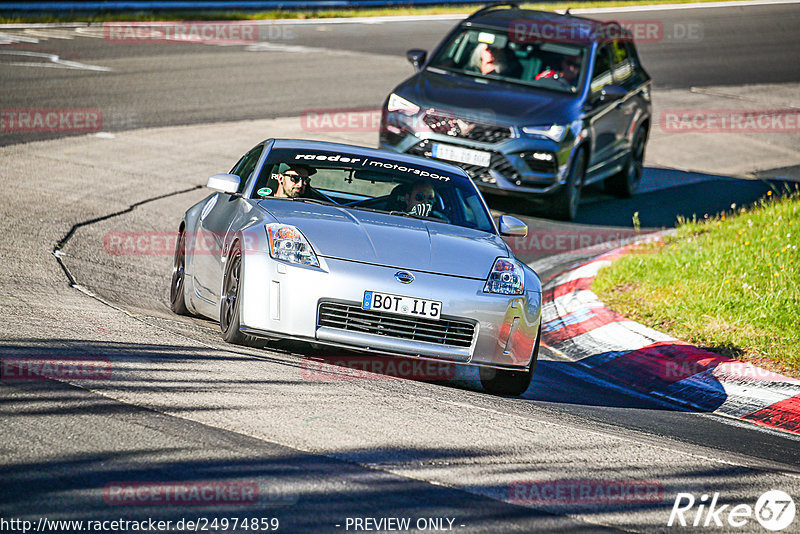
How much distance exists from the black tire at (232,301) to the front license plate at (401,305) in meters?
0.79

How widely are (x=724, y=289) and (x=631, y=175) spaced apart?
547cm

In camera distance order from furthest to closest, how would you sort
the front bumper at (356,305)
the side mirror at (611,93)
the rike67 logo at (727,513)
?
the side mirror at (611,93) < the front bumper at (356,305) < the rike67 logo at (727,513)

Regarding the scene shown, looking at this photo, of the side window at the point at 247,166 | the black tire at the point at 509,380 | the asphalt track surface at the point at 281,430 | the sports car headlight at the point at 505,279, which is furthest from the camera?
the side window at the point at 247,166

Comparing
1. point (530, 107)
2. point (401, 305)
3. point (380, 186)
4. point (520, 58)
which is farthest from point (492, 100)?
point (401, 305)

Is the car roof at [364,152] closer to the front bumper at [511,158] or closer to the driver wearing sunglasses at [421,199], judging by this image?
the driver wearing sunglasses at [421,199]

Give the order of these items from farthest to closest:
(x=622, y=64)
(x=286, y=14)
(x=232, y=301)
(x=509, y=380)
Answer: (x=286, y=14) < (x=622, y=64) < (x=509, y=380) < (x=232, y=301)

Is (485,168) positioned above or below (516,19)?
below

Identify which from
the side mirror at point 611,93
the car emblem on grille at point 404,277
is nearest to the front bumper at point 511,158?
the side mirror at point 611,93

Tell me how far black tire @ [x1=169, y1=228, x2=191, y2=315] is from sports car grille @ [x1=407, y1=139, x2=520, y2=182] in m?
4.54

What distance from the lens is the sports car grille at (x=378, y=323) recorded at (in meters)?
6.36

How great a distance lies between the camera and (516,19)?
14.0m

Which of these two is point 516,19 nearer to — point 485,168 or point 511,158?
point 511,158

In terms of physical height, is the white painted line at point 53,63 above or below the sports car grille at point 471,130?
below

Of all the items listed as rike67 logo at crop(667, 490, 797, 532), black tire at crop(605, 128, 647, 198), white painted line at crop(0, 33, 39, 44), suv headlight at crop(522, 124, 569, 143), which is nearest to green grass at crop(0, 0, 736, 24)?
white painted line at crop(0, 33, 39, 44)
